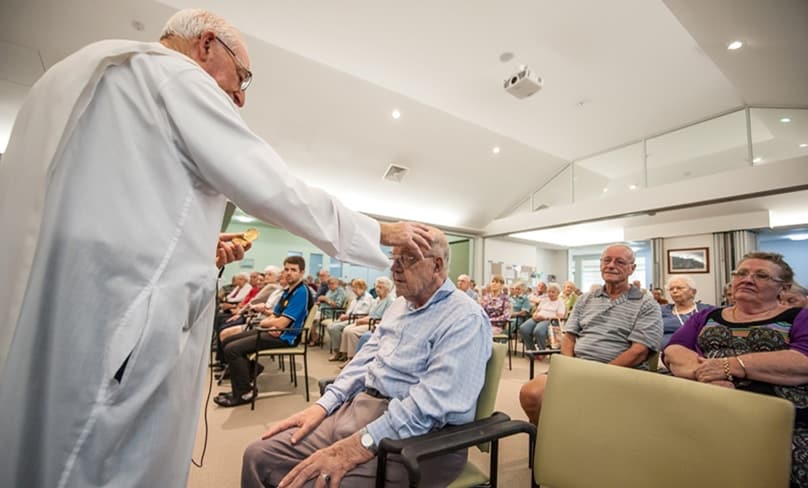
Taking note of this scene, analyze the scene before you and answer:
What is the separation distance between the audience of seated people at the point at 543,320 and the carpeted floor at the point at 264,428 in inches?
40.7

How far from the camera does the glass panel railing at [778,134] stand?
13.5 feet

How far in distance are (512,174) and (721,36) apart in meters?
4.79

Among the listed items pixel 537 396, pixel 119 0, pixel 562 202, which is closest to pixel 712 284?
pixel 562 202

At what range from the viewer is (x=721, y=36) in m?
2.71

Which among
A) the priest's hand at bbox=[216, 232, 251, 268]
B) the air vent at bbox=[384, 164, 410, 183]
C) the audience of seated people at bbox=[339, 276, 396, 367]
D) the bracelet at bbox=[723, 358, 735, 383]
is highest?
the air vent at bbox=[384, 164, 410, 183]

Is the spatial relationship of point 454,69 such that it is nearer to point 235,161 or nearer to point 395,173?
point 395,173

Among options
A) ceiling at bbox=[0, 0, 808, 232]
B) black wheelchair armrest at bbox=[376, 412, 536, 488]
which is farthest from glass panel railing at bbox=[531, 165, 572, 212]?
black wheelchair armrest at bbox=[376, 412, 536, 488]

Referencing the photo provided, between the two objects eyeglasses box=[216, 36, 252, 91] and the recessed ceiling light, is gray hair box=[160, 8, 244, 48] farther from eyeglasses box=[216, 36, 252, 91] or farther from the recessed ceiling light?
the recessed ceiling light

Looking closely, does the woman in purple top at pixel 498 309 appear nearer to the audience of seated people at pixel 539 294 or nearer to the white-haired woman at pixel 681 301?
the audience of seated people at pixel 539 294

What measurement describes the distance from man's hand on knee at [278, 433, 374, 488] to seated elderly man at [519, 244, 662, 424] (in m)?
1.36

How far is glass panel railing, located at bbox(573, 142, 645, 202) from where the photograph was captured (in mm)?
6152

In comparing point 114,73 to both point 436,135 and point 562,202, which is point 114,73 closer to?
point 436,135

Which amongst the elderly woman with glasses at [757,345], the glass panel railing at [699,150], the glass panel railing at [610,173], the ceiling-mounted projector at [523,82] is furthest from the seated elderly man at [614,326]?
the glass panel railing at [610,173]

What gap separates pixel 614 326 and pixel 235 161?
89.1 inches
